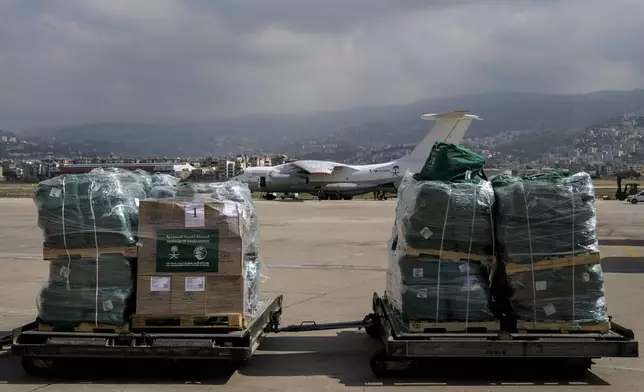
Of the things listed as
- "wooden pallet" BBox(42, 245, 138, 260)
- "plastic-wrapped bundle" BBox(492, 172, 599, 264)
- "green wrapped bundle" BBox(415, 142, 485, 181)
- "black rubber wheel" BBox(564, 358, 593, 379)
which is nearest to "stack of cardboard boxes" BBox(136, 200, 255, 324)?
"wooden pallet" BBox(42, 245, 138, 260)

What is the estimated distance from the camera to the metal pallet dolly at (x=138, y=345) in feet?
21.6

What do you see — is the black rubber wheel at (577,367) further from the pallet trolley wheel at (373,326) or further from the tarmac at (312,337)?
the pallet trolley wheel at (373,326)

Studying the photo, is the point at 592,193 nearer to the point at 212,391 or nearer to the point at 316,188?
the point at 212,391

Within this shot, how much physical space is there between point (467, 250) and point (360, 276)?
7.26 m

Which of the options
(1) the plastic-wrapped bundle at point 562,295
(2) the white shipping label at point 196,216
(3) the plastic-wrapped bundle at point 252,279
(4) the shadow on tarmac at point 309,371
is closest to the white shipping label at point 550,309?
A: (1) the plastic-wrapped bundle at point 562,295

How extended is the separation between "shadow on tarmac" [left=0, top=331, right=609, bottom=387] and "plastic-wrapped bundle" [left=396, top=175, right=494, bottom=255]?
1.25m

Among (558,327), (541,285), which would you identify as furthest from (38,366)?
(558,327)

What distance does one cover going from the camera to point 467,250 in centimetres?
697

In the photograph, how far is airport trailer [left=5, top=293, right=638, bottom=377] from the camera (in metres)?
6.55

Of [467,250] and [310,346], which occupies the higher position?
[467,250]

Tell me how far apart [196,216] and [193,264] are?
1.57 ft

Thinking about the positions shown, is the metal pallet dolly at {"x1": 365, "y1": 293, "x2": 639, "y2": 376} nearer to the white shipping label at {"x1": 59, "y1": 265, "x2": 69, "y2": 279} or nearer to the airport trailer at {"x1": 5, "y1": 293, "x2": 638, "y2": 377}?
the airport trailer at {"x1": 5, "y1": 293, "x2": 638, "y2": 377}

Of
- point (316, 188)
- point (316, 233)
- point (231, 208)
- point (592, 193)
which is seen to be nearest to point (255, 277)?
point (231, 208)

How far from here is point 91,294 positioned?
685cm
